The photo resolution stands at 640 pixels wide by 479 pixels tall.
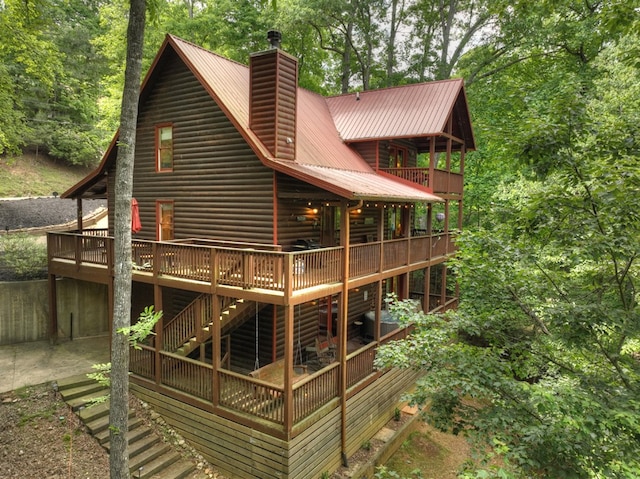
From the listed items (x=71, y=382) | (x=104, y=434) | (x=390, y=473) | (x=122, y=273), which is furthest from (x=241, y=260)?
(x=71, y=382)

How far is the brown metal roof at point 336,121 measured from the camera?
1139 centimetres

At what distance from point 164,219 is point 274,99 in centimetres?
602

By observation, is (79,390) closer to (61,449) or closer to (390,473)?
(61,449)

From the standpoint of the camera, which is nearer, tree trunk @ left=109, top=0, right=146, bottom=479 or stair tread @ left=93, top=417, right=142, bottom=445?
tree trunk @ left=109, top=0, right=146, bottom=479

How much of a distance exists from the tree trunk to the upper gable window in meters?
7.05

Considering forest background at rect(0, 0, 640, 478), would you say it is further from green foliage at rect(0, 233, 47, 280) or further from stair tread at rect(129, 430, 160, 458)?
stair tread at rect(129, 430, 160, 458)

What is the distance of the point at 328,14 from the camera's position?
23922 mm

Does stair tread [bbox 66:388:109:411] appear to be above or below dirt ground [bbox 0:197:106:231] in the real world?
below

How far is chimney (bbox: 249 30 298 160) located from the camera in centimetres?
1162

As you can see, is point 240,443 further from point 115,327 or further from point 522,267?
point 522,267

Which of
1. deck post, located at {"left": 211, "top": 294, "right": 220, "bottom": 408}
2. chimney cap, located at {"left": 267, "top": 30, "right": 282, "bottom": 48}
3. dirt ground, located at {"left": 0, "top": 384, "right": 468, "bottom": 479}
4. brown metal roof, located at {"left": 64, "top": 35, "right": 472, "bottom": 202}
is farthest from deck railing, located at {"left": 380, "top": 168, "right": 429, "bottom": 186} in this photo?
deck post, located at {"left": 211, "top": 294, "right": 220, "bottom": 408}

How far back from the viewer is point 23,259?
1512cm

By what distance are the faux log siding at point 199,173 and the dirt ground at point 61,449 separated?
225 inches

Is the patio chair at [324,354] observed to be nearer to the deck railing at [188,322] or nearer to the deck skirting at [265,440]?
the deck skirting at [265,440]
